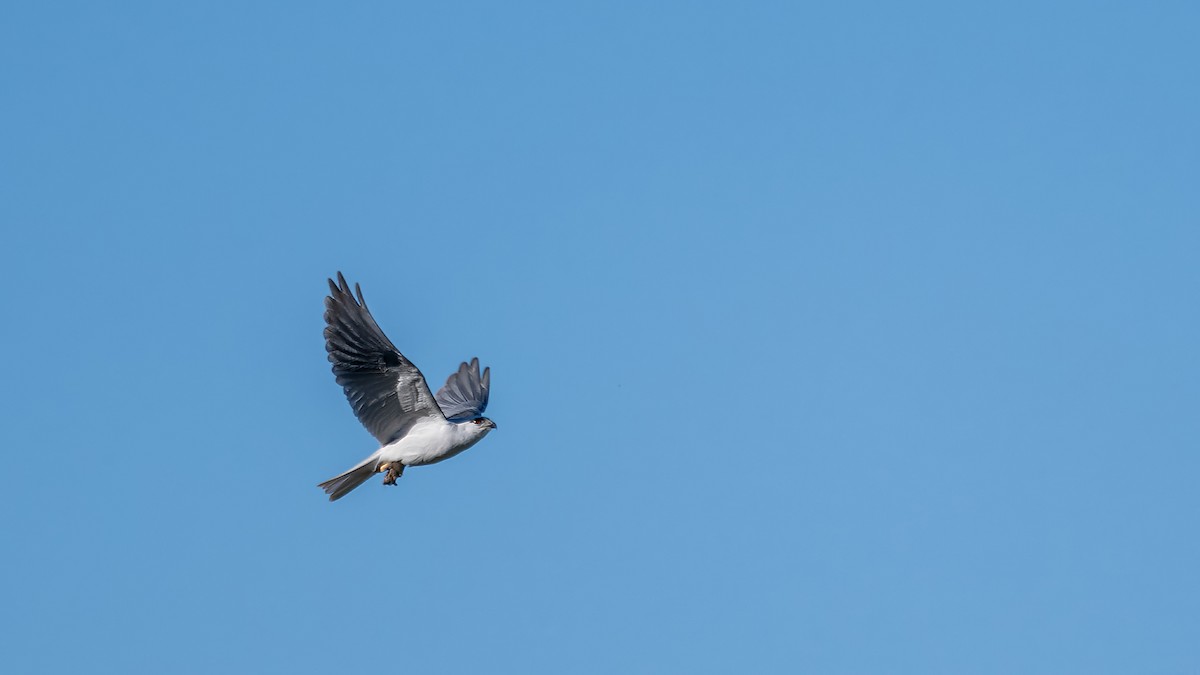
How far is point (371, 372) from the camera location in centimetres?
2256

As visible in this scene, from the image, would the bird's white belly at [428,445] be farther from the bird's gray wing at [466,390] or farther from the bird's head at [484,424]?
the bird's gray wing at [466,390]

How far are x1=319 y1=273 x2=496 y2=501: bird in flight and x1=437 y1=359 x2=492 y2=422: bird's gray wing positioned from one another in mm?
2747

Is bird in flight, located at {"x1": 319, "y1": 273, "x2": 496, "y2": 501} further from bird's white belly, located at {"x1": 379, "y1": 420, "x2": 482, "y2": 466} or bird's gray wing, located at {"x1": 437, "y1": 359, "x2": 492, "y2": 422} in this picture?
bird's gray wing, located at {"x1": 437, "y1": 359, "x2": 492, "y2": 422}

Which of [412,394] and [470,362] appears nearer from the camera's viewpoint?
Result: [412,394]

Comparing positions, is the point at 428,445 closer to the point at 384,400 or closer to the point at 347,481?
the point at 384,400

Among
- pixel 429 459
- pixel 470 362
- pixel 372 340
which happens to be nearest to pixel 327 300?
pixel 372 340

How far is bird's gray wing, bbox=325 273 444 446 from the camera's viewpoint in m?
22.2

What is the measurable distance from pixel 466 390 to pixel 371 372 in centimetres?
435

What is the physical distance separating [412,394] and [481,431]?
3.62 feet

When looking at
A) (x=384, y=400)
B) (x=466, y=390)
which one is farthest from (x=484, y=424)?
(x=466, y=390)

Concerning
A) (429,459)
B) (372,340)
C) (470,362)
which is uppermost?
(470,362)

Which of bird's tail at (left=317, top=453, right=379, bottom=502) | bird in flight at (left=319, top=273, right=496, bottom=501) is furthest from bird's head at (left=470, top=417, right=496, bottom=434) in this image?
bird's tail at (left=317, top=453, right=379, bottom=502)

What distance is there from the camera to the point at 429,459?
22.6 metres

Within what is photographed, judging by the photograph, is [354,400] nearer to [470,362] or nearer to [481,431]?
[481,431]
